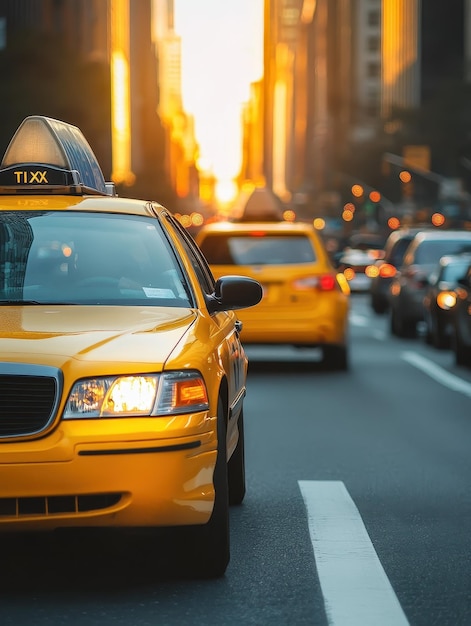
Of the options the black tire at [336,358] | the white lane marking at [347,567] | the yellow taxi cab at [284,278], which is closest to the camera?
the white lane marking at [347,567]

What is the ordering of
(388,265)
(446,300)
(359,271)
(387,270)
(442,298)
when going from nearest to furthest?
(446,300) < (442,298) < (388,265) < (387,270) < (359,271)

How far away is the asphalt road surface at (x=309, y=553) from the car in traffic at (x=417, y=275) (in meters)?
13.0

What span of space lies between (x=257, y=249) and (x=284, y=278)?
55cm

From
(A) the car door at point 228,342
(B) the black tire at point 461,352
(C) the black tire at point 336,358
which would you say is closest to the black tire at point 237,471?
(A) the car door at point 228,342

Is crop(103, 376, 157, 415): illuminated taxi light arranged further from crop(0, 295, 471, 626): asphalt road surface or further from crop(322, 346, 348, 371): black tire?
crop(322, 346, 348, 371): black tire

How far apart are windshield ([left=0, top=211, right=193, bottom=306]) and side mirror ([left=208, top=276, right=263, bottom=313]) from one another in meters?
0.21

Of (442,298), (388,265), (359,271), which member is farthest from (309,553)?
(359,271)

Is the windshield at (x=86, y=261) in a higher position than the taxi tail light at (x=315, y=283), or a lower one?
higher

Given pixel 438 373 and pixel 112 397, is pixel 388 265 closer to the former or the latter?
pixel 438 373

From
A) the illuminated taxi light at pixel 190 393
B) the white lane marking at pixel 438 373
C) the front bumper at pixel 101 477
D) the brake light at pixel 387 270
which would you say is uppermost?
the illuminated taxi light at pixel 190 393

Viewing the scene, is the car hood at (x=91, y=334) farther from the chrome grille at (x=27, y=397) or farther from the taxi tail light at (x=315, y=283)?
the taxi tail light at (x=315, y=283)

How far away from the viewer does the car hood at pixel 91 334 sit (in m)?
6.10

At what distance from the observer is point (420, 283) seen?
84.8ft

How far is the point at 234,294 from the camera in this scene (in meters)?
7.40
